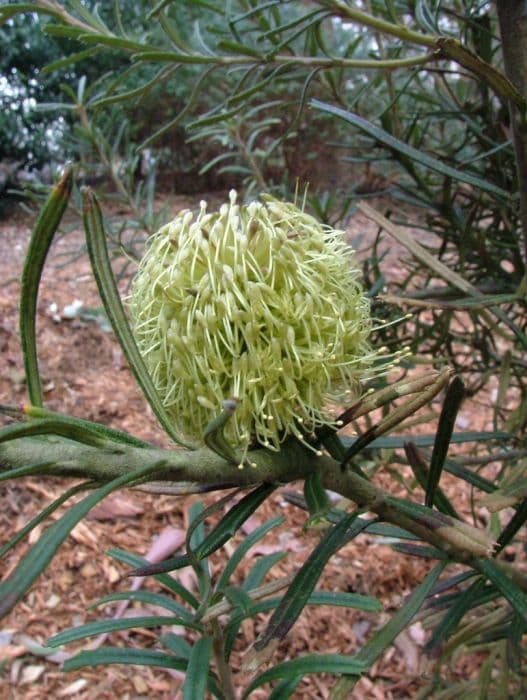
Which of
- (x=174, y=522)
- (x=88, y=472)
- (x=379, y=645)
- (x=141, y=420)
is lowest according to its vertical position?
(x=174, y=522)

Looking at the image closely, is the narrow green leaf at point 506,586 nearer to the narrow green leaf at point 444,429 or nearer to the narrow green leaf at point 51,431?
the narrow green leaf at point 444,429

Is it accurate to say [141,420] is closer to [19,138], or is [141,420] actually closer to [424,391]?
[424,391]

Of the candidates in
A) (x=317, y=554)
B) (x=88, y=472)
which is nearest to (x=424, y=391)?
(x=317, y=554)

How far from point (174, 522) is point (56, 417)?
134 centimetres

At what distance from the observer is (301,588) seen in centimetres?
53

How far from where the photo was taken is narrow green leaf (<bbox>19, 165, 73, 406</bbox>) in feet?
1.24

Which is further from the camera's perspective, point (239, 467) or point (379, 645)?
point (379, 645)

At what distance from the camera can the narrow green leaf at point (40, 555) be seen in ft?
1.00

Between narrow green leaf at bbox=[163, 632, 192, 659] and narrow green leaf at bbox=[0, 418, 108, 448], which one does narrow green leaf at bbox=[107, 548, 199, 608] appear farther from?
narrow green leaf at bbox=[0, 418, 108, 448]

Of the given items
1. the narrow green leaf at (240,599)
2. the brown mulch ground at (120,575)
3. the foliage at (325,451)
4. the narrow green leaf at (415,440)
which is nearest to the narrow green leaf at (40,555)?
the foliage at (325,451)

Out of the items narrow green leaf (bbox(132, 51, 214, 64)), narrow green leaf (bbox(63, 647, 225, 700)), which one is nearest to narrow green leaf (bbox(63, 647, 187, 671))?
narrow green leaf (bbox(63, 647, 225, 700))

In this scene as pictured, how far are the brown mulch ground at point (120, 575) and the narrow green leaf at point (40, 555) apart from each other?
2.11 ft

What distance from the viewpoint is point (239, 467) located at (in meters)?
0.44

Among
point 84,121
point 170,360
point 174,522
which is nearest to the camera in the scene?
point 170,360
